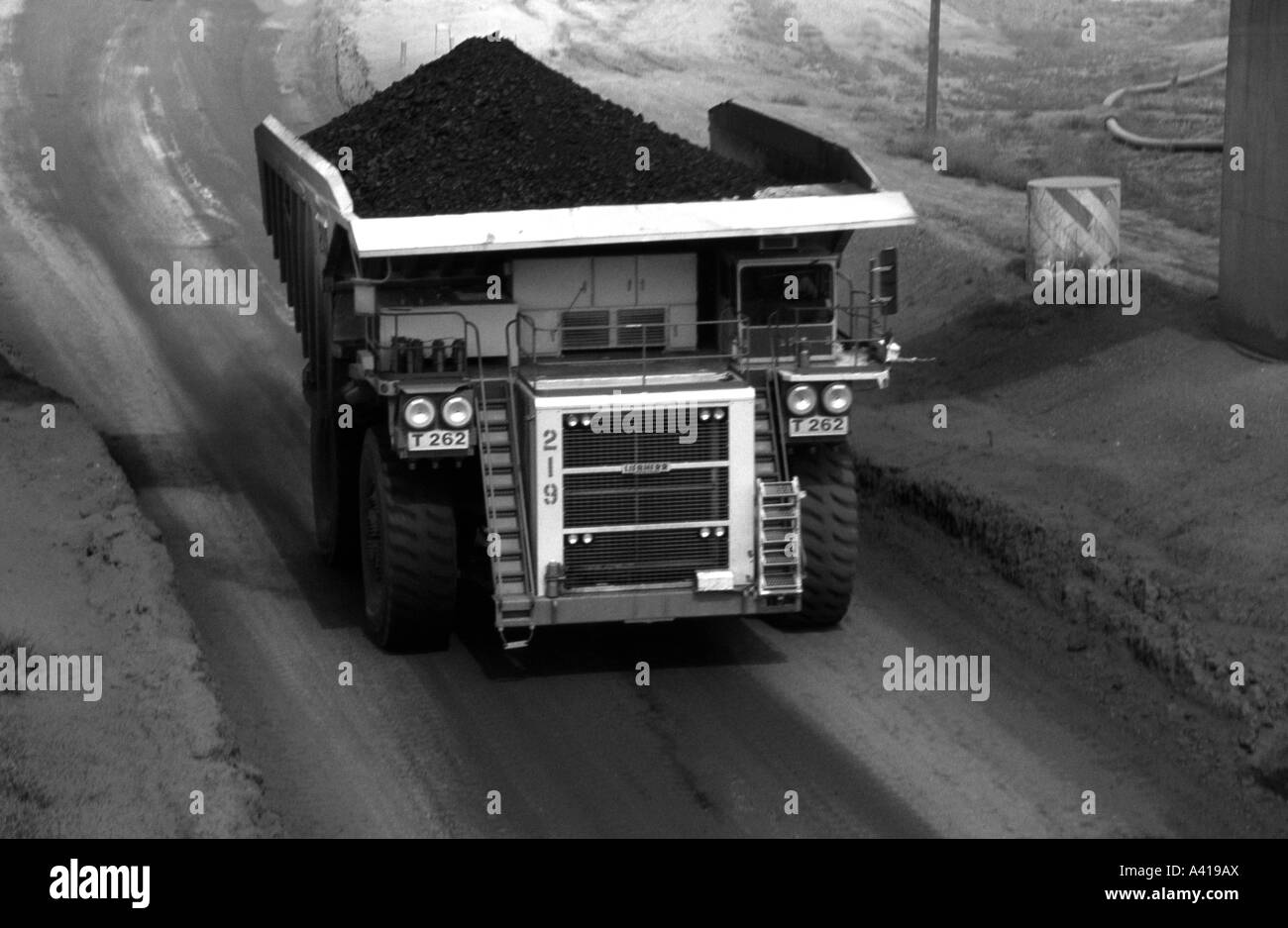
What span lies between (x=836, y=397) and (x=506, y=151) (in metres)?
3.25

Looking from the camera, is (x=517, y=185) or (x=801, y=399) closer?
(x=801, y=399)

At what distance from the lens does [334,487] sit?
15680mm

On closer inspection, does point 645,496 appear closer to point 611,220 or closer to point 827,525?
point 827,525

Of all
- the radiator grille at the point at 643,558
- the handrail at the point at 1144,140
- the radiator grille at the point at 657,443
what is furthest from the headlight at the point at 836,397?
the handrail at the point at 1144,140

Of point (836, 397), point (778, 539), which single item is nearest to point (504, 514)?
point (778, 539)

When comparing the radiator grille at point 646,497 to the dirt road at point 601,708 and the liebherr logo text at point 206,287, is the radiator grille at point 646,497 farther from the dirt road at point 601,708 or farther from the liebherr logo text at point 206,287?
the liebherr logo text at point 206,287

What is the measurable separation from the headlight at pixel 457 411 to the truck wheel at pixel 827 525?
2.39 meters

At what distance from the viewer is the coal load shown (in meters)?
13.9

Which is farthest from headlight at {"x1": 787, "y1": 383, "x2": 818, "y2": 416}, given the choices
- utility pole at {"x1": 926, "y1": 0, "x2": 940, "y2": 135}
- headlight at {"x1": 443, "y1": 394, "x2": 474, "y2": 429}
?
utility pole at {"x1": 926, "y1": 0, "x2": 940, "y2": 135}

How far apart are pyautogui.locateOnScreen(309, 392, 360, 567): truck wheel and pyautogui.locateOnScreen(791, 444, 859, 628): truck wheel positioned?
3.79m

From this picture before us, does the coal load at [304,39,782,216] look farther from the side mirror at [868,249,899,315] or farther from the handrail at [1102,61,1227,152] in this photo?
the handrail at [1102,61,1227,152]

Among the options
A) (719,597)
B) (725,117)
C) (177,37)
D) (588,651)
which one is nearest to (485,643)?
(588,651)

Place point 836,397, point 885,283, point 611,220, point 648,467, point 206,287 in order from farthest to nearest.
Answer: point 206,287 < point 885,283 < point 836,397 < point 611,220 < point 648,467

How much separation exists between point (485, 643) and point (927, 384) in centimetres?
880
